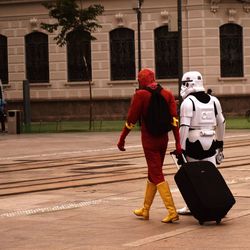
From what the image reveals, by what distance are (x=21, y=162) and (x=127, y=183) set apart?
238 inches

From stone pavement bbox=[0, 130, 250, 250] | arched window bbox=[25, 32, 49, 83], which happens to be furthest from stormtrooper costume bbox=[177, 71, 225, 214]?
arched window bbox=[25, 32, 49, 83]

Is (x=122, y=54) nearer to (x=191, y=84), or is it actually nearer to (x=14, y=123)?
(x=14, y=123)

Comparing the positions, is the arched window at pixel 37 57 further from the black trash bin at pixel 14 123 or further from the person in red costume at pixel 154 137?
the person in red costume at pixel 154 137

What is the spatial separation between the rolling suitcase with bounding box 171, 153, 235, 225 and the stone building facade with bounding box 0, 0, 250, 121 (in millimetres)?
33531

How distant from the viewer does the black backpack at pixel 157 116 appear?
1212 cm

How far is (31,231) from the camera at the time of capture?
11.8 metres

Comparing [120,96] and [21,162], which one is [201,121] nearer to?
[21,162]

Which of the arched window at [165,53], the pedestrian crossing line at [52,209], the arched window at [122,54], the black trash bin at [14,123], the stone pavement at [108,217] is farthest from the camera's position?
the arched window at [122,54]

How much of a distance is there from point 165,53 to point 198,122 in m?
34.5

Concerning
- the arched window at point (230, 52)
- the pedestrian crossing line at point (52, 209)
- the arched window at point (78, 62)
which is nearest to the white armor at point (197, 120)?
the pedestrian crossing line at point (52, 209)

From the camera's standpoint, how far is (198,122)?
41.3 ft

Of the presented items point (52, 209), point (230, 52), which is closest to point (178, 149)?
point (52, 209)

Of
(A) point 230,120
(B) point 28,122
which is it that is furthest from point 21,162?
(A) point 230,120

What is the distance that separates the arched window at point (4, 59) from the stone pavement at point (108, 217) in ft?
89.6
